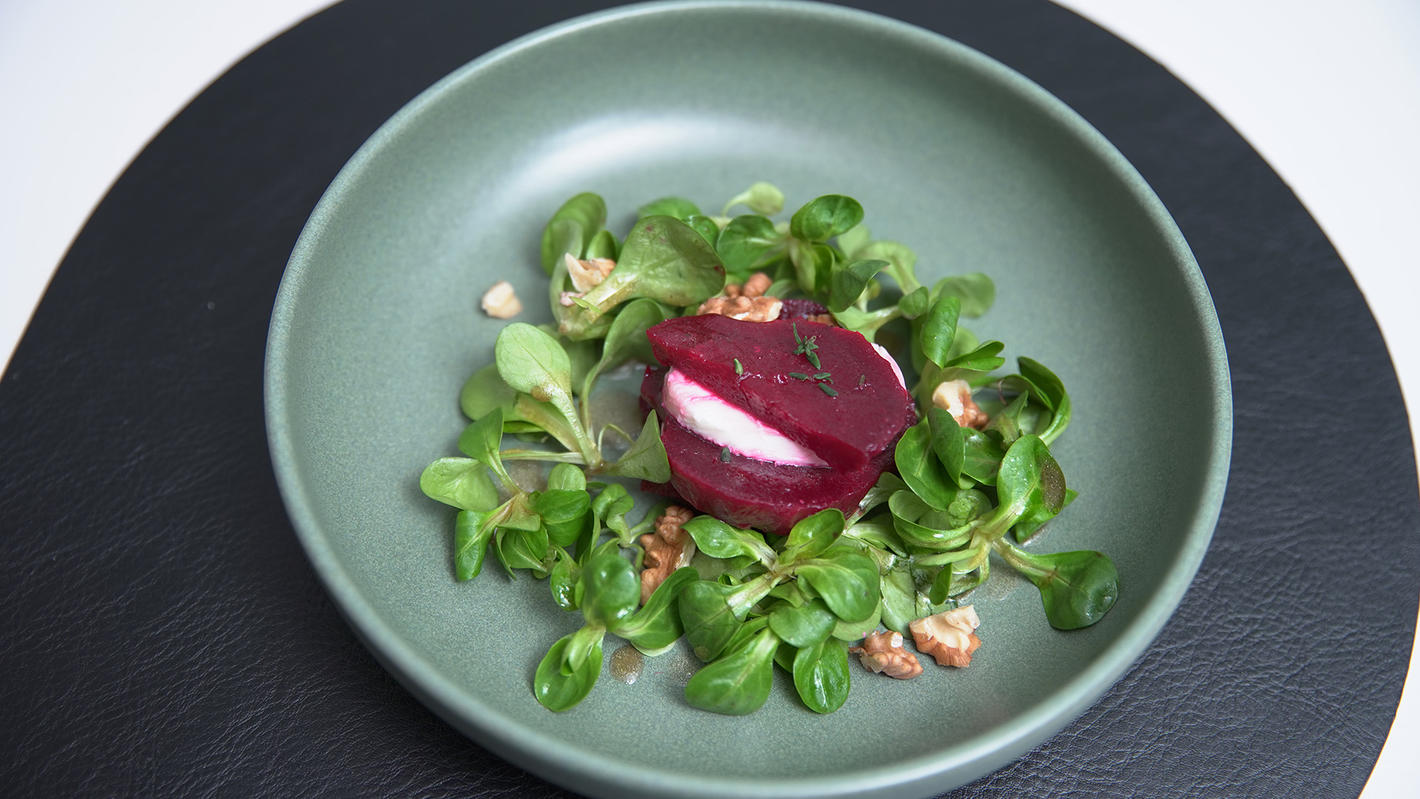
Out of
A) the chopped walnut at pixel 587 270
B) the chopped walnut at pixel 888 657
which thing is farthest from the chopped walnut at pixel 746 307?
the chopped walnut at pixel 888 657

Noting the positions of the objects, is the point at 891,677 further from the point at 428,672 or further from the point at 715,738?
the point at 428,672

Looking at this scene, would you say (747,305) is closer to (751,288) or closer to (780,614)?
(751,288)

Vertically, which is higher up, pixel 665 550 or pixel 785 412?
pixel 785 412

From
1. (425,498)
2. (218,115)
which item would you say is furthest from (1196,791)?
(218,115)

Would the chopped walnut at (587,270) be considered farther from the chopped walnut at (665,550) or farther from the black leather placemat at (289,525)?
Result: the black leather placemat at (289,525)

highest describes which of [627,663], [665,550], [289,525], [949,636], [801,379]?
[801,379]

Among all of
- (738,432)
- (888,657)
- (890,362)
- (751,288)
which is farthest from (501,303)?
(888,657)

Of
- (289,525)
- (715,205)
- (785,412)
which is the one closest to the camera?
(785,412)
